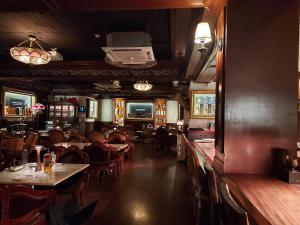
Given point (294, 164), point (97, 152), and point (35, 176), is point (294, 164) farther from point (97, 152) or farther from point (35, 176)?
point (97, 152)

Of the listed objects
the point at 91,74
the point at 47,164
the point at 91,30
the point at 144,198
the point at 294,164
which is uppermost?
the point at 91,30

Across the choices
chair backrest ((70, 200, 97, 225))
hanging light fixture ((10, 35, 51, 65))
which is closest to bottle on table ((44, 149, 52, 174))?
chair backrest ((70, 200, 97, 225))

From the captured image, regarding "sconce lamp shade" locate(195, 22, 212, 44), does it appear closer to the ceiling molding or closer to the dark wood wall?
the dark wood wall

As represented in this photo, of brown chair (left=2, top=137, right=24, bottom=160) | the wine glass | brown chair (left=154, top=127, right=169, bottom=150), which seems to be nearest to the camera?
the wine glass

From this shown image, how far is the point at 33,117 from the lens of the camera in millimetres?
10242

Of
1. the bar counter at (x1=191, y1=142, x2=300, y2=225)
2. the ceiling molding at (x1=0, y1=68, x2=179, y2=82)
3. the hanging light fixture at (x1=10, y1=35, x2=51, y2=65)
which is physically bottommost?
the bar counter at (x1=191, y1=142, x2=300, y2=225)

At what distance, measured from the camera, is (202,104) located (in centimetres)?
671

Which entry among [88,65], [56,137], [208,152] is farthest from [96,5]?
[56,137]

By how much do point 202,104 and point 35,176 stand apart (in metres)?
4.98

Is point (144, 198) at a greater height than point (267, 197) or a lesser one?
lesser

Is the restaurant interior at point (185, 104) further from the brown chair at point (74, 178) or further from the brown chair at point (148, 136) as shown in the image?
the brown chair at point (148, 136)

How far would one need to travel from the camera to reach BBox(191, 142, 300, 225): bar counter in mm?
1204

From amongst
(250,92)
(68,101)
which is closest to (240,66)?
(250,92)

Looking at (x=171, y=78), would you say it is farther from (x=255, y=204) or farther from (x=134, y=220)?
(x=255, y=204)
